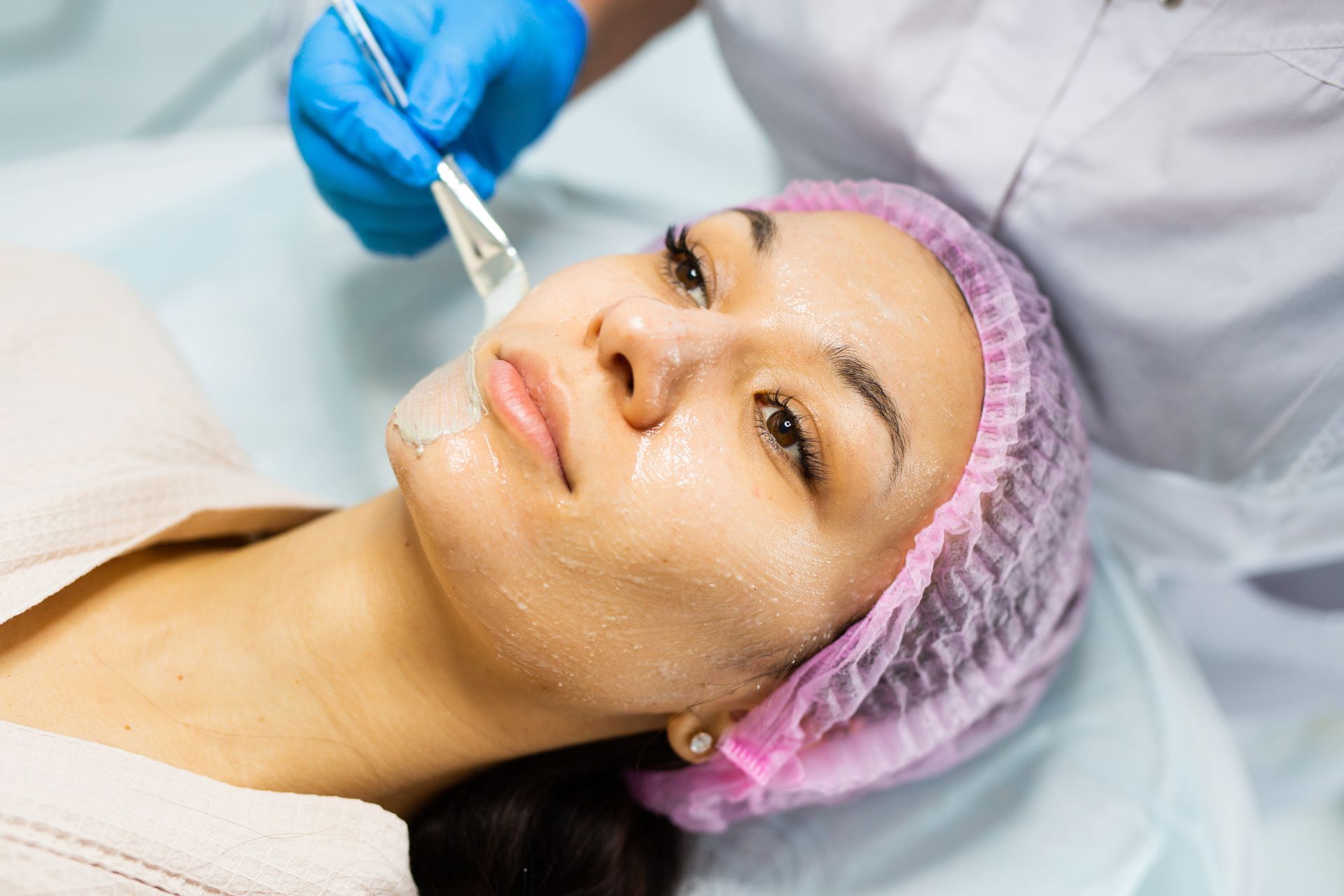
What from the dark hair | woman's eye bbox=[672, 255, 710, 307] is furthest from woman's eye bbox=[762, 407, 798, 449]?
the dark hair

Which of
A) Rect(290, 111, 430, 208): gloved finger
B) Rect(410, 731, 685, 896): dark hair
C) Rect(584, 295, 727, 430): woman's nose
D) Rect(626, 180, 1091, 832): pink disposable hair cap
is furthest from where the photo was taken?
Rect(290, 111, 430, 208): gloved finger

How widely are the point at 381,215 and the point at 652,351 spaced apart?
67 cm

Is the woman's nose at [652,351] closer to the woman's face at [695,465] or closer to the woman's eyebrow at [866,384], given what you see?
the woman's face at [695,465]

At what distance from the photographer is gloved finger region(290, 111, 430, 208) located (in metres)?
1.21

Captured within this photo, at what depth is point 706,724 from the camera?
1.04 m

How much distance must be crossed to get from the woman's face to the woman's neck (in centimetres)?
10

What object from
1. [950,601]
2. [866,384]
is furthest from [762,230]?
[950,601]

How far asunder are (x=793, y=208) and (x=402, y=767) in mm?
830

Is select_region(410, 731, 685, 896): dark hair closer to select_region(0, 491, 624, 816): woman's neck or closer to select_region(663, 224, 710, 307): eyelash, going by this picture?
select_region(0, 491, 624, 816): woman's neck

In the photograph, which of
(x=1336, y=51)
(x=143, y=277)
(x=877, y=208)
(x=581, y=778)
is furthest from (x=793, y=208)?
(x=143, y=277)

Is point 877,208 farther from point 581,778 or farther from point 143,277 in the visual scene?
point 143,277

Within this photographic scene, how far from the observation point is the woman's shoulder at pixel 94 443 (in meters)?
0.98

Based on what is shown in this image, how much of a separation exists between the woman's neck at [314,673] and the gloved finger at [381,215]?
0.45 meters

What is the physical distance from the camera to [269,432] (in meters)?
1.47
